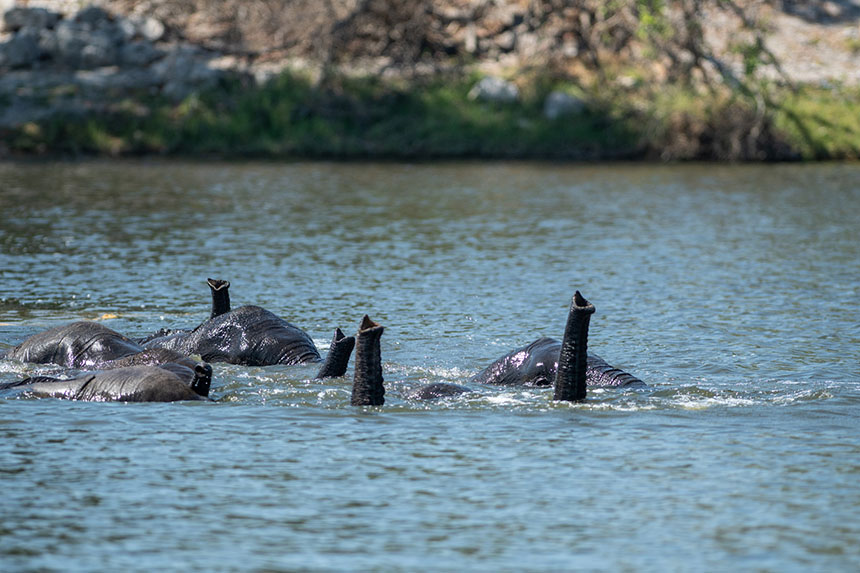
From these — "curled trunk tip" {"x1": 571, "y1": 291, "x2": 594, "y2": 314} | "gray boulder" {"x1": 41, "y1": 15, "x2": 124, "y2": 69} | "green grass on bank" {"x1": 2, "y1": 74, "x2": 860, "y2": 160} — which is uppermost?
"gray boulder" {"x1": 41, "y1": 15, "x2": 124, "y2": 69}

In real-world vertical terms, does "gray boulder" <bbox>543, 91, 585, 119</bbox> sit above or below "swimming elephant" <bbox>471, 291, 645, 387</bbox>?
above

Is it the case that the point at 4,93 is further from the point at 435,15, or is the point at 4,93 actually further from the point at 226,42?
the point at 435,15

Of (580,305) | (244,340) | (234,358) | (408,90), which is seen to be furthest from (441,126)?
(580,305)

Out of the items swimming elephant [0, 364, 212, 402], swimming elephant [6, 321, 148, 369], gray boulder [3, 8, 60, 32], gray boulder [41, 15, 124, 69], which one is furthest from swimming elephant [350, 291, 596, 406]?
gray boulder [3, 8, 60, 32]

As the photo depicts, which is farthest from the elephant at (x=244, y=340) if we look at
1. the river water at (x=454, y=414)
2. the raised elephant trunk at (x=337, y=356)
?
the raised elephant trunk at (x=337, y=356)

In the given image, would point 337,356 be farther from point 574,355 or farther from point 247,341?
point 574,355

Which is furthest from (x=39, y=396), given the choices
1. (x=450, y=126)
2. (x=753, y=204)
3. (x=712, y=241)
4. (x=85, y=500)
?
(x=450, y=126)

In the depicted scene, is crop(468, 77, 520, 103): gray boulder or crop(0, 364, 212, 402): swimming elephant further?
crop(468, 77, 520, 103): gray boulder

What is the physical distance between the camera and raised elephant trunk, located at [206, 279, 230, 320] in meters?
14.7

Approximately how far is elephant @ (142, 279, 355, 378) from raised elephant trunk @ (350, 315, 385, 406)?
194 centimetres

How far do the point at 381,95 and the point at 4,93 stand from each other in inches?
426

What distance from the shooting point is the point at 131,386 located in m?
12.4

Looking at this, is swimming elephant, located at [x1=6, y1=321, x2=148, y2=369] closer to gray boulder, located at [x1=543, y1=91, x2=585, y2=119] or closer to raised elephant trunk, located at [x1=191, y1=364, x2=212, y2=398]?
raised elephant trunk, located at [x1=191, y1=364, x2=212, y2=398]

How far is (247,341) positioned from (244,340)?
0.13ft
